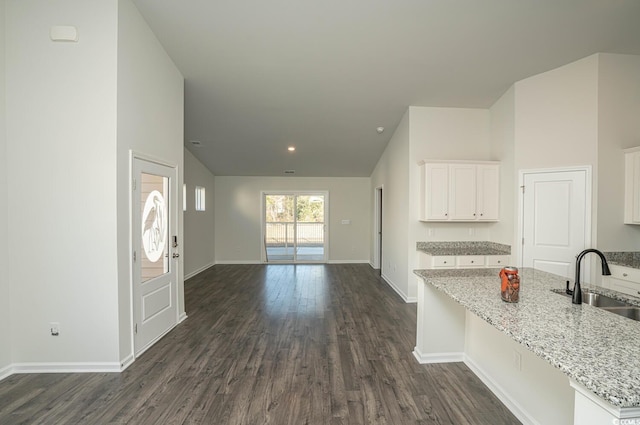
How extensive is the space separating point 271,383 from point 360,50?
3590 mm

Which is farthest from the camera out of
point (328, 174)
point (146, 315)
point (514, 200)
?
point (328, 174)

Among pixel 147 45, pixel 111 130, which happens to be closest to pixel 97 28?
pixel 147 45

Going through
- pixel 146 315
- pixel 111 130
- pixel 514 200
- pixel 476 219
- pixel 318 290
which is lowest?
pixel 318 290

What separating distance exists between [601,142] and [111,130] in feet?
17.5

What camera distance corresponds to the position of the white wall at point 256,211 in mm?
7855

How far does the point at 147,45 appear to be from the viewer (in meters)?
3.08

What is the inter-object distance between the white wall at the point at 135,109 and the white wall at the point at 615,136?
16.9ft

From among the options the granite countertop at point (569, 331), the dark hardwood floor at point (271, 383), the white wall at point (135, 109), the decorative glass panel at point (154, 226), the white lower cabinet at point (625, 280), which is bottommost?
the dark hardwood floor at point (271, 383)

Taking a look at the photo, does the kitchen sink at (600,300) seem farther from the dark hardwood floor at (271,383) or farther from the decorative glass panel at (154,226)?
the decorative glass panel at (154,226)

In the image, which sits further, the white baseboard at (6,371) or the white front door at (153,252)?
the white front door at (153,252)

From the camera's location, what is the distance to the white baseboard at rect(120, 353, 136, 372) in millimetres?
2656

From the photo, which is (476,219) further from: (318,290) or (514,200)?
(318,290)

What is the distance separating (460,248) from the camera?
15.0 ft

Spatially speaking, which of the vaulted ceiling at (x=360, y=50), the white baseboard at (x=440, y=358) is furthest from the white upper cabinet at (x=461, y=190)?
the white baseboard at (x=440, y=358)
